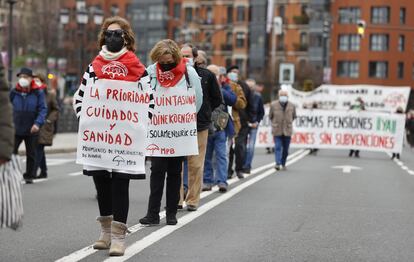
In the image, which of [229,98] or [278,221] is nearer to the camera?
[278,221]

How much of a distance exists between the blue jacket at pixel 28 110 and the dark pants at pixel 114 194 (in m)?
7.13

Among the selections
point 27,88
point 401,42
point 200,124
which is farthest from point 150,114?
point 401,42

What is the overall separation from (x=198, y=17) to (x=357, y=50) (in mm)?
18143

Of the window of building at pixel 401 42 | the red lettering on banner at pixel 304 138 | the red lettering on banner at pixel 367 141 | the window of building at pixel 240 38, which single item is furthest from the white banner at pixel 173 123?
the window of building at pixel 240 38

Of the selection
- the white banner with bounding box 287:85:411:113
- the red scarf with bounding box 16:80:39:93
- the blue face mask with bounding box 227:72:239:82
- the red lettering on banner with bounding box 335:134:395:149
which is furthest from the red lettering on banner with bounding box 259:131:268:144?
the red scarf with bounding box 16:80:39:93

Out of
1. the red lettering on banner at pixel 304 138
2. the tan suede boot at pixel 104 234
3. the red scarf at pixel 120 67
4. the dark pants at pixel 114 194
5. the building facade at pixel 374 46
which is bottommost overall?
the red lettering on banner at pixel 304 138

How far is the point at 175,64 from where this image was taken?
9.88 metres

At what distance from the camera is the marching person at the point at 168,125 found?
32.0 ft

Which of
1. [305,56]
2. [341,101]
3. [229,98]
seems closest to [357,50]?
[305,56]

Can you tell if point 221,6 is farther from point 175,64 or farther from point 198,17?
point 175,64

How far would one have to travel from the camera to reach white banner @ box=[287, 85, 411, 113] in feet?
120

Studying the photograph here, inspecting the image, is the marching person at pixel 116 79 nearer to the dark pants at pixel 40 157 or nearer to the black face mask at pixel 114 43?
the black face mask at pixel 114 43

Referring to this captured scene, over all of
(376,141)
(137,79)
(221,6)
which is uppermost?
(221,6)

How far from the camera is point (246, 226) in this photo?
33.4ft
